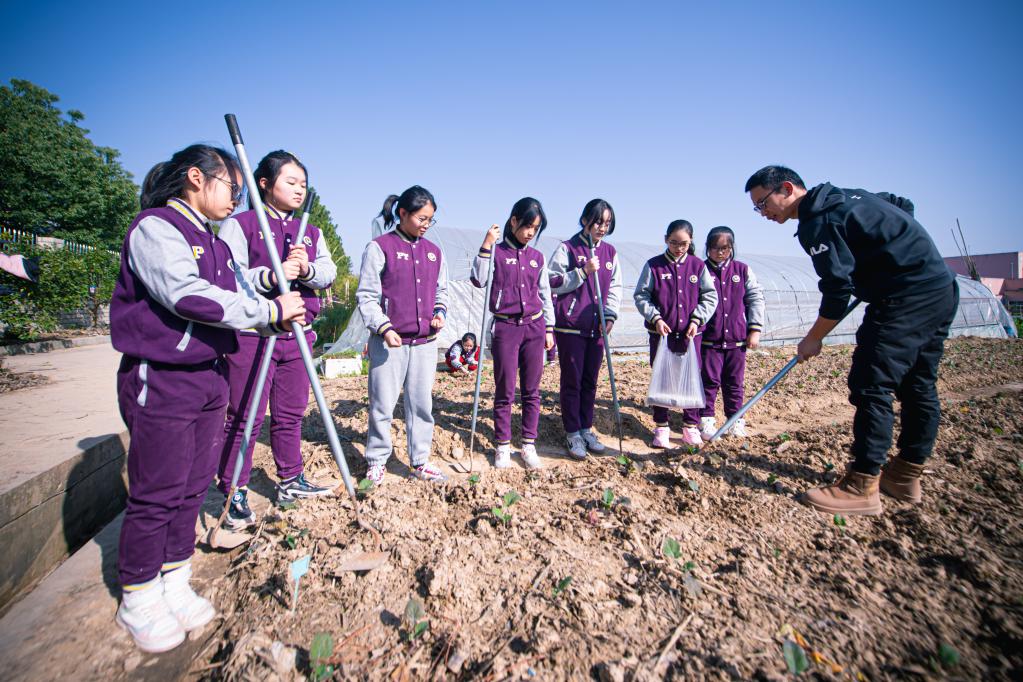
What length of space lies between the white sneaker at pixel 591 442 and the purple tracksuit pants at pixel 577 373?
0.32 ft

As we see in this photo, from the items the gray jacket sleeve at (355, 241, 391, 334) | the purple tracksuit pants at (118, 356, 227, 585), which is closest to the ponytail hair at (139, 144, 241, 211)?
the purple tracksuit pants at (118, 356, 227, 585)

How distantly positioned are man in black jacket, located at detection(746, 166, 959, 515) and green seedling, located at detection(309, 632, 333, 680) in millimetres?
2814

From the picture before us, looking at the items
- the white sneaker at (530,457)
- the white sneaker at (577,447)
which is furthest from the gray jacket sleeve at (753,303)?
the white sneaker at (530,457)

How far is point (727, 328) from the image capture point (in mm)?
4758

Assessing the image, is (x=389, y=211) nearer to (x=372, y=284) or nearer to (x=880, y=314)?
(x=372, y=284)

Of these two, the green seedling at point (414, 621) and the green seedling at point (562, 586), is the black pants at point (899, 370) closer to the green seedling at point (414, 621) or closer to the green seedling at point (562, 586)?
the green seedling at point (562, 586)

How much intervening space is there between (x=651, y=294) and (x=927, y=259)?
2.21m

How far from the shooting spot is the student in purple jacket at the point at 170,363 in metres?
1.96

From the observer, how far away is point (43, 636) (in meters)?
2.09

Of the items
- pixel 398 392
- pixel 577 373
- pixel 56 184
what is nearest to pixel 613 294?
pixel 577 373

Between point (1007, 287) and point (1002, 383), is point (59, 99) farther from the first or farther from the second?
point (1007, 287)

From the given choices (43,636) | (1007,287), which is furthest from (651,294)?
(1007,287)

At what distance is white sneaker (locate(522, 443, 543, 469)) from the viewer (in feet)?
13.5

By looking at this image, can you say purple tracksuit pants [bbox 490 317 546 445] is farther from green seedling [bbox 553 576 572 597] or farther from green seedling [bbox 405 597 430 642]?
green seedling [bbox 405 597 430 642]
